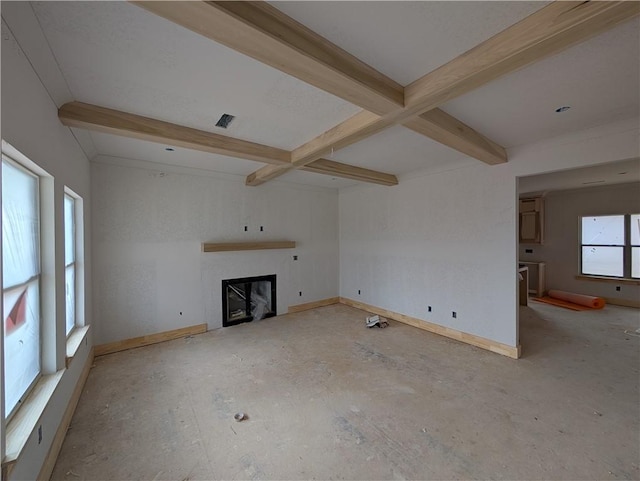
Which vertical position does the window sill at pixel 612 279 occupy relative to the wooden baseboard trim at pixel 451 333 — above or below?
above

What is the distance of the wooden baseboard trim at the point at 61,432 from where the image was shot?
5.78 ft

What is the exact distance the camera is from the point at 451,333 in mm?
4246

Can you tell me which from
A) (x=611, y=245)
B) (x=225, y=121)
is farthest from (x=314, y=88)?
(x=611, y=245)

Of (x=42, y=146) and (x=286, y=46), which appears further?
(x=42, y=146)

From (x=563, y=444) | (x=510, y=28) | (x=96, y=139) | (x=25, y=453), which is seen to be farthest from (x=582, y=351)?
(x=96, y=139)

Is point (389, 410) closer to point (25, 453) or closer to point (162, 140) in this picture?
point (25, 453)

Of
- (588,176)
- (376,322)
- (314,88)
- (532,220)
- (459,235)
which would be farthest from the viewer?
(532,220)

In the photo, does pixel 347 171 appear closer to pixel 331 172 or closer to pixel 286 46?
pixel 331 172

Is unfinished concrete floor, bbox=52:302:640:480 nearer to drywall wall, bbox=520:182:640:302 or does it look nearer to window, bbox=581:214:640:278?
drywall wall, bbox=520:182:640:302

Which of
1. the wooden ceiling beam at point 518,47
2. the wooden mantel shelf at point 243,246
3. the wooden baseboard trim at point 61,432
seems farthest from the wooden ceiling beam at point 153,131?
the wooden baseboard trim at point 61,432

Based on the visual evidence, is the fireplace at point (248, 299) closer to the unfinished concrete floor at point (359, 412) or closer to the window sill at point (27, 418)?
the unfinished concrete floor at point (359, 412)

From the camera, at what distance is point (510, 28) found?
1.50m

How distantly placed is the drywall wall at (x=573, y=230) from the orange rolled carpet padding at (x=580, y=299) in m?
0.38

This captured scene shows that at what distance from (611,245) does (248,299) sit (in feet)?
27.2
